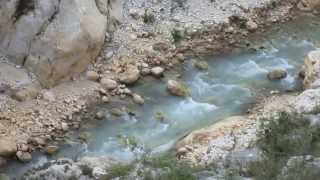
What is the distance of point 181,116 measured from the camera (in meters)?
9.23

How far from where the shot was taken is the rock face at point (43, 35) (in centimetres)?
927

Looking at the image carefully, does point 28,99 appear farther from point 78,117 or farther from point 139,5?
point 139,5

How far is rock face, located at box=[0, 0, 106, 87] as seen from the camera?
9273 millimetres

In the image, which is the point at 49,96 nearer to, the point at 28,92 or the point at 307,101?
the point at 28,92

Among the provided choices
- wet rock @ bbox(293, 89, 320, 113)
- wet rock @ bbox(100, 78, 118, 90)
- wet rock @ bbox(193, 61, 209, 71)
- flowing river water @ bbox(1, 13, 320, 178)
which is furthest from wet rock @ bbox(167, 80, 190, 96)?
wet rock @ bbox(293, 89, 320, 113)

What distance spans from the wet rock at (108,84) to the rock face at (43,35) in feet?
1.76

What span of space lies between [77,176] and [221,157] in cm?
178

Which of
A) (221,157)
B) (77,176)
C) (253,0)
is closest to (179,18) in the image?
(253,0)

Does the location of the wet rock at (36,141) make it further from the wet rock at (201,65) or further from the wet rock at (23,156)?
the wet rock at (201,65)

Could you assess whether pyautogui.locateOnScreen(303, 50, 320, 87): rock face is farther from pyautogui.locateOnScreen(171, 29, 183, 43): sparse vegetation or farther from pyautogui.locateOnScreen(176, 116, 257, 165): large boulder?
pyautogui.locateOnScreen(171, 29, 183, 43): sparse vegetation

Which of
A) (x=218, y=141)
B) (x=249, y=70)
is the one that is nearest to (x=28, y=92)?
(x=218, y=141)

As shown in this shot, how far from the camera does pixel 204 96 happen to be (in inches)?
382

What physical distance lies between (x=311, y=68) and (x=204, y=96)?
1653 mm

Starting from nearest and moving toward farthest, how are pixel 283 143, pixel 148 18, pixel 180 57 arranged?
pixel 283 143
pixel 180 57
pixel 148 18
